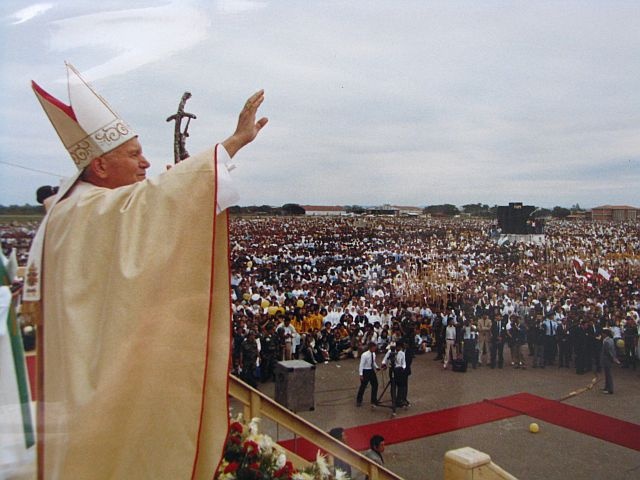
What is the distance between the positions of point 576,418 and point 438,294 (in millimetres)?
2596

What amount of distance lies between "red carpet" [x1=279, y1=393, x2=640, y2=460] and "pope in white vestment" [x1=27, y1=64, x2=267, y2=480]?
10.7ft

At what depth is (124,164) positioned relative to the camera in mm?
1511

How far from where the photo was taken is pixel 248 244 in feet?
16.6

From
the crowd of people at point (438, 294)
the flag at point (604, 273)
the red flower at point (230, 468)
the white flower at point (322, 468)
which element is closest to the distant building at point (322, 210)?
the crowd of people at point (438, 294)

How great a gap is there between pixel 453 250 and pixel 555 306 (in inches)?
56.5

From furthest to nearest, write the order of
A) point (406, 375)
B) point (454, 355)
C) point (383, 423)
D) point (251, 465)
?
1. point (454, 355)
2. point (406, 375)
3. point (383, 423)
4. point (251, 465)

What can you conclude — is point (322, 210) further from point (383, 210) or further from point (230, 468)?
point (230, 468)

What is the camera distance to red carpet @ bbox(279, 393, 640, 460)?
14.8 feet

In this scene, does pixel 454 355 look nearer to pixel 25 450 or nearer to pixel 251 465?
pixel 251 465

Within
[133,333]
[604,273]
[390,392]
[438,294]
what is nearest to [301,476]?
[133,333]

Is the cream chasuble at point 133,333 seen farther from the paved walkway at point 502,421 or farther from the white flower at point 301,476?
the paved walkway at point 502,421

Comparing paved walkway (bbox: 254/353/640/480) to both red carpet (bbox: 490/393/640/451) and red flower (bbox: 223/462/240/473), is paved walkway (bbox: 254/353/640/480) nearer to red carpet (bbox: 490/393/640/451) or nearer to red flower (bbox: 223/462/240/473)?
red carpet (bbox: 490/393/640/451)

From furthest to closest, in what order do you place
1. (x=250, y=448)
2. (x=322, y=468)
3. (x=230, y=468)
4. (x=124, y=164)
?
(x=322, y=468)
(x=250, y=448)
(x=230, y=468)
(x=124, y=164)

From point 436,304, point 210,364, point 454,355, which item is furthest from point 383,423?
point 210,364
